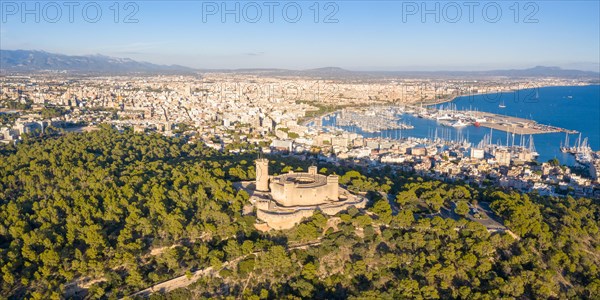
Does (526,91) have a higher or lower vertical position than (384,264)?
higher

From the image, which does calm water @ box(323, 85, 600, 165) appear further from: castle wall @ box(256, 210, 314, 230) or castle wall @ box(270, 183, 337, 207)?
castle wall @ box(256, 210, 314, 230)

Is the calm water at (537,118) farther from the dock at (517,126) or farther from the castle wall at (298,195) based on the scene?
the castle wall at (298,195)

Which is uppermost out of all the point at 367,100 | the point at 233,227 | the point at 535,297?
the point at 367,100

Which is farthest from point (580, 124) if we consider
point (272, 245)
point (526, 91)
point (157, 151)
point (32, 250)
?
point (32, 250)

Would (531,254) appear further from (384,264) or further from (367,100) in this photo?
(367,100)

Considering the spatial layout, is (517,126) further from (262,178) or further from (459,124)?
(262,178)
